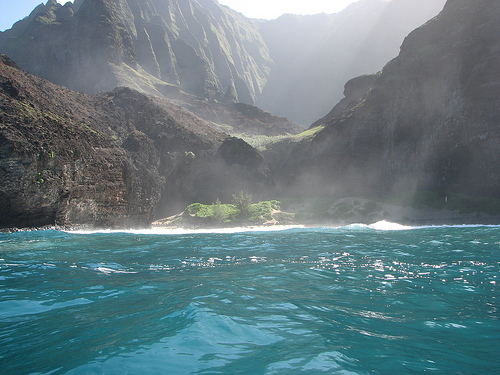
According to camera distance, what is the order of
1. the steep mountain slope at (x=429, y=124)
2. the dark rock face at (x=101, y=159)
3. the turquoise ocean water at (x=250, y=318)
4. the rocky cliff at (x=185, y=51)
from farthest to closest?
the rocky cliff at (x=185, y=51) → the steep mountain slope at (x=429, y=124) → the dark rock face at (x=101, y=159) → the turquoise ocean water at (x=250, y=318)

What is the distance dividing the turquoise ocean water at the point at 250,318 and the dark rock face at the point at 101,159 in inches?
547

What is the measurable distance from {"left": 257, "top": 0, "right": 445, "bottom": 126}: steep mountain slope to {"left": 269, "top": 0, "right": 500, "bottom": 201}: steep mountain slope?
118 meters

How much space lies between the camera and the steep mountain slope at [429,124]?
37.6m

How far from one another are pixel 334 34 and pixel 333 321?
715 feet

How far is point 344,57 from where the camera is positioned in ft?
570

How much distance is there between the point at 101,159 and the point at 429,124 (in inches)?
1682

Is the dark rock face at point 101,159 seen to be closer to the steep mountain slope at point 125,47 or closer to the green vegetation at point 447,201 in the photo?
the green vegetation at point 447,201

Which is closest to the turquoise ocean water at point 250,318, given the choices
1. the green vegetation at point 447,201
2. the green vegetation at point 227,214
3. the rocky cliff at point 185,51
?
the green vegetation at point 227,214

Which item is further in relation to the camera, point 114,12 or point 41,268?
point 114,12

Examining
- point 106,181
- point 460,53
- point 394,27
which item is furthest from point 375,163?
point 394,27

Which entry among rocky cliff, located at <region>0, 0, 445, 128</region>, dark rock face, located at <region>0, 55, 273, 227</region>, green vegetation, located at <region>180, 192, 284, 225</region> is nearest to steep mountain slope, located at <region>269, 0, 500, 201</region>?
dark rock face, located at <region>0, 55, 273, 227</region>

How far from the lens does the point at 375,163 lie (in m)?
48.8

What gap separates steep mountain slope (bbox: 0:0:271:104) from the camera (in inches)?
3620

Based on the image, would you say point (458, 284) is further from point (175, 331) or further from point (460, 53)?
point (460, 53)
